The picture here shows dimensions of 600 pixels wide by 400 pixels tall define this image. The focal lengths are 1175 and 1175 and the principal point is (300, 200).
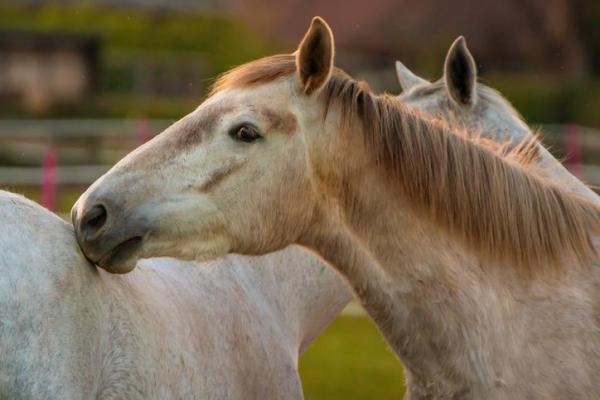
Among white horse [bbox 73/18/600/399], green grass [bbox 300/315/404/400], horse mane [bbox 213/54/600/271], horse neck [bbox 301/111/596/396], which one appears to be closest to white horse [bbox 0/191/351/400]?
white horse [bbox 73/18/600/399]

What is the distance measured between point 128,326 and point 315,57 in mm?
1034

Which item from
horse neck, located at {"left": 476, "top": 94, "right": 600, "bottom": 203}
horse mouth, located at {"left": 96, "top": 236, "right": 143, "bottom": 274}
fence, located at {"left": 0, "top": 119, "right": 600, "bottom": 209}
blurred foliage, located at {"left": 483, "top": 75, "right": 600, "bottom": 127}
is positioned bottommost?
blurred foliage, located at {"left": 483, "top": 75, "right": 600, "bottom": 127}

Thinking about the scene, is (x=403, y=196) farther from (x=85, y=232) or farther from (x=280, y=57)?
(x=85, y=232)

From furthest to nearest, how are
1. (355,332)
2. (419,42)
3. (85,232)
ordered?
(419,42) < (355,332) < (85,232)

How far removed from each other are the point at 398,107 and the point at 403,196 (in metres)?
0.30

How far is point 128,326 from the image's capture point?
3.52 meters

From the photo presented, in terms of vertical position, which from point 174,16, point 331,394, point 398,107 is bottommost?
point 174,16

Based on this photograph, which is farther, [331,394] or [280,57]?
[331,394]

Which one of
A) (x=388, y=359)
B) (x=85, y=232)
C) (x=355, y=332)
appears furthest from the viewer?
(x=355, y=332)

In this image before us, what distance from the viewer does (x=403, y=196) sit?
12.6 feet

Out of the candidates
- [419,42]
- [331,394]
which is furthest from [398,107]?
[419,42]

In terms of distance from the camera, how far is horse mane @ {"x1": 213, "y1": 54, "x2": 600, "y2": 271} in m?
3.82

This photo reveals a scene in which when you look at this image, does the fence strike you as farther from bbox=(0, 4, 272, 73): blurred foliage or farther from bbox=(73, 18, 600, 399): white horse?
bbox=(0, 4, 272, 73): blurred foliage

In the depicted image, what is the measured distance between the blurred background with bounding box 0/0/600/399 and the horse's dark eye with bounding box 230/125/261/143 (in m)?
4.96
